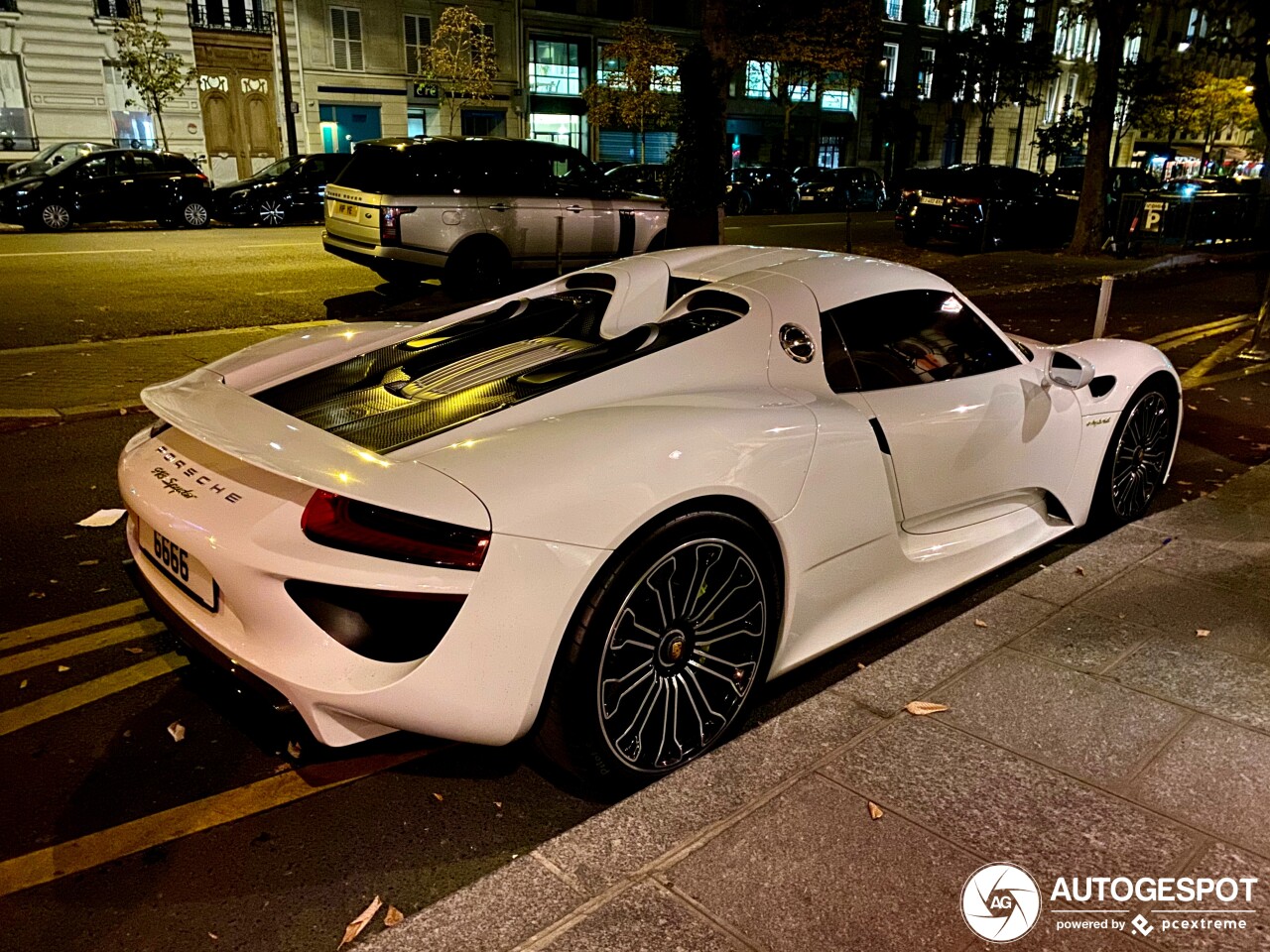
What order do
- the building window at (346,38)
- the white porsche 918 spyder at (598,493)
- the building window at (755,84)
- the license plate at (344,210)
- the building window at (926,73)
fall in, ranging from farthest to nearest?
the building window at (926,73) → the building window at (755,84) → the building window at (346,38) → the license plate at (344,210) → the white porsche 918 spyder at (598,493)

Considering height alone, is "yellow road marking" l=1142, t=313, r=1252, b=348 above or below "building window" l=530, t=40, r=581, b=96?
below

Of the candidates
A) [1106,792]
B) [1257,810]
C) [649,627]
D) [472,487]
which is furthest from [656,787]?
[1257,810]

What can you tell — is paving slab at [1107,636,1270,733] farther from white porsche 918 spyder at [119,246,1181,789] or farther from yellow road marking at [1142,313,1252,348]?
yellow road marking at [1142,313,1252,348]

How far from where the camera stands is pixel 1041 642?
3.55 meters

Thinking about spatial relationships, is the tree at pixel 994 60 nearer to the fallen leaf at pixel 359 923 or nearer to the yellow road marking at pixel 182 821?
the yellow road marking at pixel 182 821

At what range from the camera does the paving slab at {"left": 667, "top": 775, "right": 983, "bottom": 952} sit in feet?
7.18

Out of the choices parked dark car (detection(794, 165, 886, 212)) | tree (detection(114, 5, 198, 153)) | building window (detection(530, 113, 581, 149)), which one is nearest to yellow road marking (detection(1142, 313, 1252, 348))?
parked dark car (detection(794, 165, 886, 212))

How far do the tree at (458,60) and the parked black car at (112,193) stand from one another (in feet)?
50.6

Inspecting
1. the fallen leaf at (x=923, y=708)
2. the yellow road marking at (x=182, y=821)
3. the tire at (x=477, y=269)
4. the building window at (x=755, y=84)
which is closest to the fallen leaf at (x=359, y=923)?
the yellow road marking at (x=182, y=821)

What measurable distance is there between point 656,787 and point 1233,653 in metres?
2.25

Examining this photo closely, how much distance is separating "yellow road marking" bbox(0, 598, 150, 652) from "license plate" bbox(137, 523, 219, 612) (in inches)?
33.9

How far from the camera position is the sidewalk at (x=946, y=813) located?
2.21 meters

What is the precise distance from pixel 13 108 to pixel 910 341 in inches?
1339

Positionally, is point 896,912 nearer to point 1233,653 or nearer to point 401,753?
point 401,753
